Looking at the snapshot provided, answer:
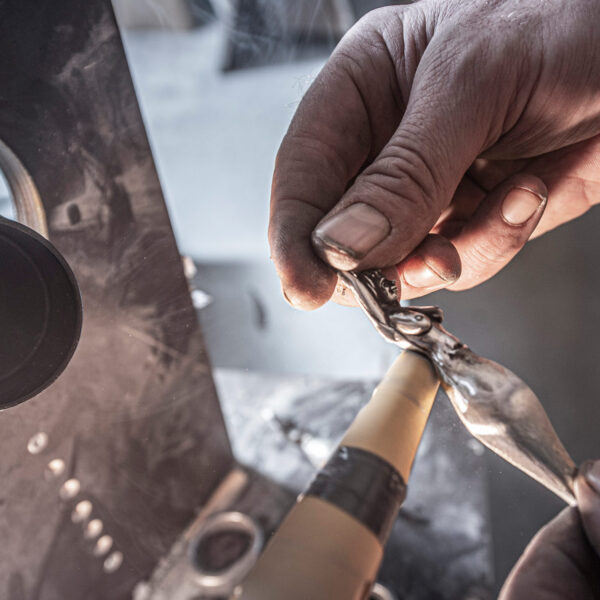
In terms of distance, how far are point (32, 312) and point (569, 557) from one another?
0.37 m

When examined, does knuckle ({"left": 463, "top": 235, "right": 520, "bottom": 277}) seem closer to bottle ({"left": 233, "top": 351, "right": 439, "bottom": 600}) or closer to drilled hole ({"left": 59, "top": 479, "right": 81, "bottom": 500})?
bottle ({"left": 233, "top": 351, "right": 439, "bottom": 600})

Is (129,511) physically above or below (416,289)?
below

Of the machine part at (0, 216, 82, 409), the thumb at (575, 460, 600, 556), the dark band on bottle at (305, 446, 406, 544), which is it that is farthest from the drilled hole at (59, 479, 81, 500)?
the thumb at (575, 460, 600, 556)

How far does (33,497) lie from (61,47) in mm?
336

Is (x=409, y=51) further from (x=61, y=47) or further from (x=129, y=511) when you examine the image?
(x=129, y=511)

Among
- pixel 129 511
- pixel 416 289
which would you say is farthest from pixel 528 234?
pixel 129 511

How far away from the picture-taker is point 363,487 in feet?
0.71

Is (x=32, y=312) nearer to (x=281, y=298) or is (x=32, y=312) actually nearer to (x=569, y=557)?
(x=569, y=557)

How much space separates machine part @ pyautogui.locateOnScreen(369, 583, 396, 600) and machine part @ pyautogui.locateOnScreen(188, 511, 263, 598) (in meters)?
0.13

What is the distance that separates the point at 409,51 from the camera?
17.3 inches

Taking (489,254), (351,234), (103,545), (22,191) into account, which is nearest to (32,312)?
(22,191)

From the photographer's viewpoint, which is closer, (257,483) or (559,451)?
(559,451)

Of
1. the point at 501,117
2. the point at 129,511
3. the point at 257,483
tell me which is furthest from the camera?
the point at 257,483

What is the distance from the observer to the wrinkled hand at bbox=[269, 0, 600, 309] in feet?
1.09
